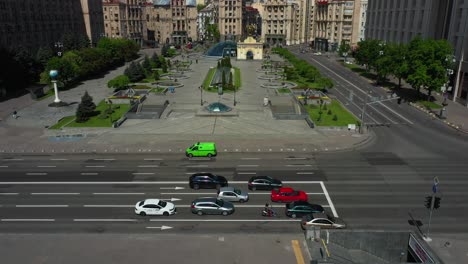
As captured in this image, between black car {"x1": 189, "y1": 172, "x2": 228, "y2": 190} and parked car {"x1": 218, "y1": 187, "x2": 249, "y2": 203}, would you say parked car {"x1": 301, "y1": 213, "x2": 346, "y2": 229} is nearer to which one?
parked car {"x1": 218, "y1": 187, "x2": 249, "y2": 203}

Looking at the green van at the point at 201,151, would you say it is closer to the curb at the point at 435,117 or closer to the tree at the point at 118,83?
the curb at the point at 435,117

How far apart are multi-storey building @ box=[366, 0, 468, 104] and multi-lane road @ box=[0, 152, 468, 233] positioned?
1718 inches

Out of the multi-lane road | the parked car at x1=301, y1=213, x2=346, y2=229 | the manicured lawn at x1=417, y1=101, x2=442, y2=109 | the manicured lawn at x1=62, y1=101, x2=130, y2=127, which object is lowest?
the multi-lane road

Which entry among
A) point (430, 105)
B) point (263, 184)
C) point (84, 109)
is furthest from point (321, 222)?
point (430, 105)

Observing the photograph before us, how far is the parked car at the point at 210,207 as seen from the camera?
120ft

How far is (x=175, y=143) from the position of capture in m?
57.3

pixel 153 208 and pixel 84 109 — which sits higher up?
pixel 84 109

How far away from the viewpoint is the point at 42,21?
135 meters

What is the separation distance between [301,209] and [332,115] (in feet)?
132

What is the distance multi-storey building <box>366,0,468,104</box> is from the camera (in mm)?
84375

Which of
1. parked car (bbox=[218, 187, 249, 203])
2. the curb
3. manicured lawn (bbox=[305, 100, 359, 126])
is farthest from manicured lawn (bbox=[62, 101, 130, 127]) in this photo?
the curb

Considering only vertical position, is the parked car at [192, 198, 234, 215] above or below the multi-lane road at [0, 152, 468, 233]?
above

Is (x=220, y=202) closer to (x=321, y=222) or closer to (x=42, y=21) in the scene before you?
(x=321, y=222)

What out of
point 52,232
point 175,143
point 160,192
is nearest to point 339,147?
point 175,143
